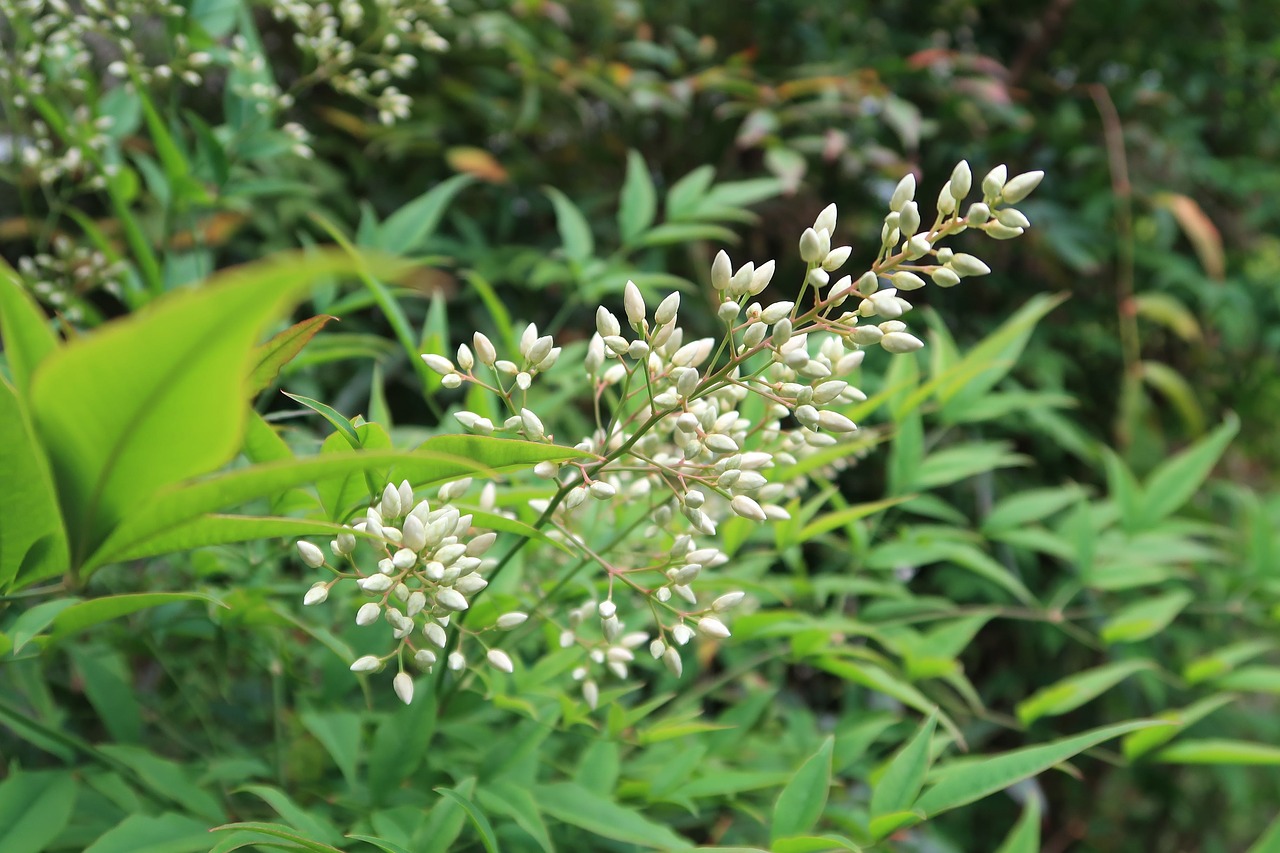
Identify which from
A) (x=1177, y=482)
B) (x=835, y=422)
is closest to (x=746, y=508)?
(x=835, y=422)

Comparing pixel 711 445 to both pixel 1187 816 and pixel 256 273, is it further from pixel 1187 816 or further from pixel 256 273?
pixel 1187 816

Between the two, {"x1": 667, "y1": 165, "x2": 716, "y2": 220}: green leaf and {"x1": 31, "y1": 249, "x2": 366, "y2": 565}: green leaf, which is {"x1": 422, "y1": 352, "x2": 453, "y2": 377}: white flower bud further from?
{"x1": 667, "y1": 165, "x2": 716, "y2": 220}: green leaf

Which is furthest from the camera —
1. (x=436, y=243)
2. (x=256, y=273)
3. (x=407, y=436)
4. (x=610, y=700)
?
(x=436, y=243)

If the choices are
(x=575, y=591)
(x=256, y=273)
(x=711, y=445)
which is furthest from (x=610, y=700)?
(x=256, y=273)

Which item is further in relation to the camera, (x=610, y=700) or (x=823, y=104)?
(x=823, y=104)

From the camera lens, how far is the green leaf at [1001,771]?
551mm

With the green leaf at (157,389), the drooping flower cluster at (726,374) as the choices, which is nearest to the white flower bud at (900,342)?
the drooping flower cluster at (726,374)

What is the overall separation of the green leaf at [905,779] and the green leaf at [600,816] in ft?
0.46

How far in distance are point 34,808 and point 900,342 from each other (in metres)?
0.60

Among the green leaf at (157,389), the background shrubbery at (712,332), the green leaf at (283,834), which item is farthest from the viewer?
the background shrubbery at (712,332)

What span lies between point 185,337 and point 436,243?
48.0 inches

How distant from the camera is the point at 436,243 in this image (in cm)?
143

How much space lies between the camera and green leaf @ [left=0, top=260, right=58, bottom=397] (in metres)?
0.33

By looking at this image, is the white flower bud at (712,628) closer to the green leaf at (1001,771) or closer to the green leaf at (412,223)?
the green leaf at (1001,771)
